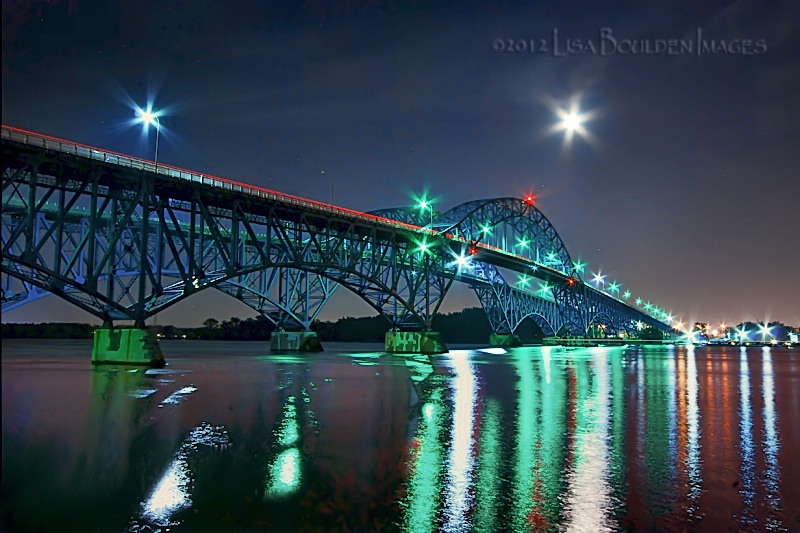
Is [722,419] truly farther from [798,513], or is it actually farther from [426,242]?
[426,242]

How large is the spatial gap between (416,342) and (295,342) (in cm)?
1696

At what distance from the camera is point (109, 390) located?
29641mm

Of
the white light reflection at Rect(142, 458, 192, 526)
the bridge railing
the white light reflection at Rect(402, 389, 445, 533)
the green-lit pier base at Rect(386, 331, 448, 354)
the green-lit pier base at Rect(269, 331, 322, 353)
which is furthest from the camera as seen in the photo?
the green-lit pier base at Rect(269, 331, 322, 353)

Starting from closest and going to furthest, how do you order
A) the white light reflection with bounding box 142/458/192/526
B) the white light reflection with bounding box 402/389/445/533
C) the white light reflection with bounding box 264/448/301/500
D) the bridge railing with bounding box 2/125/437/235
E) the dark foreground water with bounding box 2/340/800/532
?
the white light reflection with bounding box 402/389/445/533, the white light reflection with bounding box 142/458/192/526, the dark foreground water with bounding box 2/340/800/532, the white light reflection with bounding box 264/448/301/500, the bridge railing with bounding box 2/125/437/235

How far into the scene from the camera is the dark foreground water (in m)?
9.78

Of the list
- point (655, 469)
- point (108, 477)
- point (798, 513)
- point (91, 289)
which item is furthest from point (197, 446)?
point (91, 289)

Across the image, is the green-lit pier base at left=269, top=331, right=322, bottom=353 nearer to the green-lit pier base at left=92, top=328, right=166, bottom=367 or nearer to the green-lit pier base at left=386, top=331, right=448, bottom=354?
the green-lit pier base at left=386, top=331, right=448, bottom=354

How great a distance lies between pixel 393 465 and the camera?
44.1ft

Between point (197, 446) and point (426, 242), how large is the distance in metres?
75.6

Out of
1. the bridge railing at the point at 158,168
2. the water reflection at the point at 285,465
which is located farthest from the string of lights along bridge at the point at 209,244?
the water reflection at the point at 285,465

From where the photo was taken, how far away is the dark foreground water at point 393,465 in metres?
9.78

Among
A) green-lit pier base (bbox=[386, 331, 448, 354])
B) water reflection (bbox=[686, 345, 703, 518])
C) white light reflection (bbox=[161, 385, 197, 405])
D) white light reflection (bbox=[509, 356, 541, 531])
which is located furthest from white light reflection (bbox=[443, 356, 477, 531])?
green-lit pier base (bbox=[386, 331, 448, 354])

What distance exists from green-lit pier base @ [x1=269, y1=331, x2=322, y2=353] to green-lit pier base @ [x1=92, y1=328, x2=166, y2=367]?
143 feet

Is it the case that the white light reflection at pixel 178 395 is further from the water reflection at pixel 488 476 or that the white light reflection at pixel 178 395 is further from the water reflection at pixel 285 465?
the water reflection at pixel 488 476
